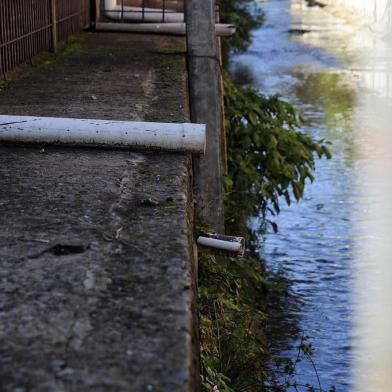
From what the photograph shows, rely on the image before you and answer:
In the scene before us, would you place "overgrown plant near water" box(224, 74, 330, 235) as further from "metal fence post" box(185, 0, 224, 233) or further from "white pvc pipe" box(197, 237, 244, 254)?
"white pvc pipe" box(197, 237, 244, 254)

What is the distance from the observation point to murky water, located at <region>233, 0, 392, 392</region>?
5.83 meters

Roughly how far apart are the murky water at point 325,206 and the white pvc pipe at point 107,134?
60.2 inches

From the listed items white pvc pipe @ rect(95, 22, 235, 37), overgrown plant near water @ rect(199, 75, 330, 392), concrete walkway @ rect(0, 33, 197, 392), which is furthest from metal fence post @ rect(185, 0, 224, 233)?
white pvc pipe @ rect(95, 22, 235, 37)

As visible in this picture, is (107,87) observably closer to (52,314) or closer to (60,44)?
(60,44)

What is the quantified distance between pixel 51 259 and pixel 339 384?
267 centimetres

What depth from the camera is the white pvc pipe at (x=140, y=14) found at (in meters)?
9.93

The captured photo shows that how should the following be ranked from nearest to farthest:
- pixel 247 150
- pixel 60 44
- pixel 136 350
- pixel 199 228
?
pixel 136 350 < pixel 199 228 < pixel 247 150 < pixel 60 44

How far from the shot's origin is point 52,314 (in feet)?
7.65

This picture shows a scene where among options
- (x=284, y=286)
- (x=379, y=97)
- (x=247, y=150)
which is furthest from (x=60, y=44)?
(x=379, y=97)

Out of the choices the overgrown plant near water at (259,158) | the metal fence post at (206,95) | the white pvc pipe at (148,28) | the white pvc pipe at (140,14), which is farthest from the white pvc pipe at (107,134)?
the white pvc pipe at (140,14)

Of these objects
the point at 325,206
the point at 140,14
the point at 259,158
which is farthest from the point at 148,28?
the point at 259,158

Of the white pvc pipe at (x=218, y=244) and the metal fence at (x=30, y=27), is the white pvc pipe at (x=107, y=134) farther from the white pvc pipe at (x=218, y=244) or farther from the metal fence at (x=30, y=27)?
the metal fence at (x=30, y=27)

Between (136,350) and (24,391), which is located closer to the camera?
(24,391)

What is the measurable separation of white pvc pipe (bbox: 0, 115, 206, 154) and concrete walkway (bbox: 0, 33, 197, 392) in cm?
5
